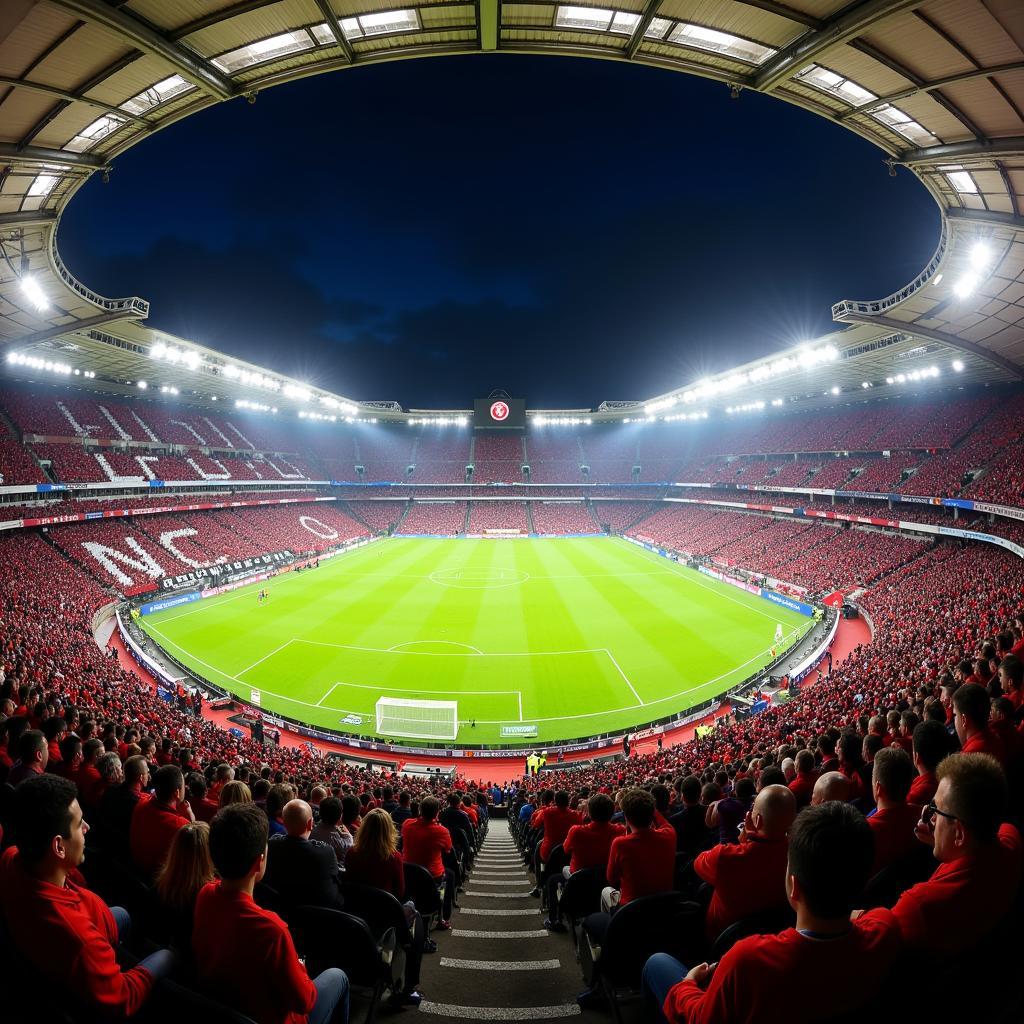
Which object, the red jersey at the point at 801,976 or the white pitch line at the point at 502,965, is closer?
the red jersey at the point at 801,976

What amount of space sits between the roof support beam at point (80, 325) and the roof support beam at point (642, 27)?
86.8 feet

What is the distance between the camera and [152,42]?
855 centimetres

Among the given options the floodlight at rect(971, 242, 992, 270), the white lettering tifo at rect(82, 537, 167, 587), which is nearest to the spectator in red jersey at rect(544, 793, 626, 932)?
the floodlight at rect(971, 242, 992, 270)

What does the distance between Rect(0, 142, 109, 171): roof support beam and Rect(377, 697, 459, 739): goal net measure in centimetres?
1952

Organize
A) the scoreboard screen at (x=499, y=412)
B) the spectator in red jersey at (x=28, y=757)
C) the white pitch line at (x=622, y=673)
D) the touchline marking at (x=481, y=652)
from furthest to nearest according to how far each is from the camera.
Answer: the scoreboard screen at (x=499, y=412), the touchline marking at (x=481, y=652), the white pitch line at (x=622, y=673), the spectator in red jersey at (x=28, y=757)

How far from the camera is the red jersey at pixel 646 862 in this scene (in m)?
3.91

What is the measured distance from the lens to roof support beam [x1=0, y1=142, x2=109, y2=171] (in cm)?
1216

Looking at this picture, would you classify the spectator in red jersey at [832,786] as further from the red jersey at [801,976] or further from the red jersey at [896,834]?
the red jersey at [801,976]

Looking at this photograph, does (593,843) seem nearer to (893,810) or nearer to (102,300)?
(893,810)

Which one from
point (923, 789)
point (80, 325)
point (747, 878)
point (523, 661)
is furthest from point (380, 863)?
point (80, 325)

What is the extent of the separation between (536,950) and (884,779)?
4.02 metres

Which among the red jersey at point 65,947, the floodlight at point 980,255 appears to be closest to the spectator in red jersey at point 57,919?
the red jersey at point 65,947

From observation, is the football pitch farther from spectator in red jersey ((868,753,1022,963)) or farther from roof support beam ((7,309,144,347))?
spectator in red jersey ((868,753,1022,963))

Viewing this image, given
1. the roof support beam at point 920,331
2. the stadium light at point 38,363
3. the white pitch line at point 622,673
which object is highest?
the stadium light at point 38,363
